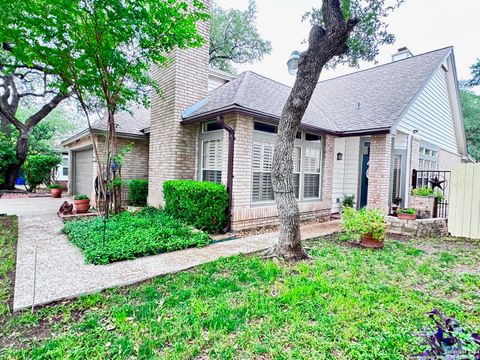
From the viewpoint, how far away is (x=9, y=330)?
2613 millimetres

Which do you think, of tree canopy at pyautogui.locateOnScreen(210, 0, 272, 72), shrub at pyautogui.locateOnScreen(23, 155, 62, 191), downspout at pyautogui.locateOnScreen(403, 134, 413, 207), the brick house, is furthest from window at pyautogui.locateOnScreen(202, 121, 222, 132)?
tree canopy at pyautogui.locateOnScreen(210, 0, 272, 72)

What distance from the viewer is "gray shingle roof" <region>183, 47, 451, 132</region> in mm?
7254

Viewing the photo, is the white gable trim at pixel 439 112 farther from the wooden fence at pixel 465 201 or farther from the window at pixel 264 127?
the window at pixel 264 127

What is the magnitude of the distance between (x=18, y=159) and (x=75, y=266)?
1457cm

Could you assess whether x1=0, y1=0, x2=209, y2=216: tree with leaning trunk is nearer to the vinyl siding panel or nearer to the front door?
the front door

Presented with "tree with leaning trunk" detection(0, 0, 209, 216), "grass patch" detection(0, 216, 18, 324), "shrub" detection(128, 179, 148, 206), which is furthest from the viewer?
"shrub" detection(128, 179, 148, 206)

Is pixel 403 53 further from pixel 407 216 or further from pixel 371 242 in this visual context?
pixel 371 242

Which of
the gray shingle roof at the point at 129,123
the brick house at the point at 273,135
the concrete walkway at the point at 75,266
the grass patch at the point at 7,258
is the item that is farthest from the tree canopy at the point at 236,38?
the concrete walkway at the point at 75,266

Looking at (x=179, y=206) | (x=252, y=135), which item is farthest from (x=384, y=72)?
(x=179, y=206)

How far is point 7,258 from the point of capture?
458 centimetres

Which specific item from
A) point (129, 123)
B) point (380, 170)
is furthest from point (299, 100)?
point (129, 123)

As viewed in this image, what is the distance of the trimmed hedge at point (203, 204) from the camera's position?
6.21 metres

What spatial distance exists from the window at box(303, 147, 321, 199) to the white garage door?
9016 mm

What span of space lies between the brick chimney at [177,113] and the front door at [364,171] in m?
5.91
